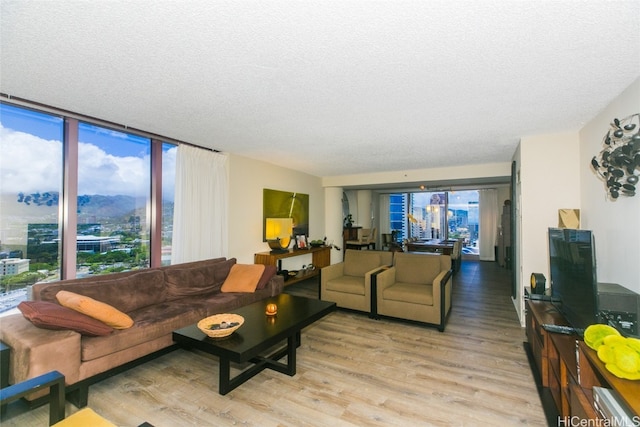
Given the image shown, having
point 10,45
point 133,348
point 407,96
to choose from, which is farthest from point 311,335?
Result: point 10,45

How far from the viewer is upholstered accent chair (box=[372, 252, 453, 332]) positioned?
142 inches

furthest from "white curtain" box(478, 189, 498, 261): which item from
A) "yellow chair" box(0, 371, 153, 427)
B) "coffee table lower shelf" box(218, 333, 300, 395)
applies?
"yellow chair" box(0, 371, 153, 427)

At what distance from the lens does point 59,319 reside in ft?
7.14

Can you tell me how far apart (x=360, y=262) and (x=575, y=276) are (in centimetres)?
300

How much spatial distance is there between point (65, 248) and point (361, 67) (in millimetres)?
3501

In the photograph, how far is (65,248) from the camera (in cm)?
308

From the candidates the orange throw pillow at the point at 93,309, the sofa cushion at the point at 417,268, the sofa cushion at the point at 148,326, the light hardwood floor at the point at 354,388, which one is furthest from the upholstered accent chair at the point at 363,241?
the orange throw pillow at the point at 93,309

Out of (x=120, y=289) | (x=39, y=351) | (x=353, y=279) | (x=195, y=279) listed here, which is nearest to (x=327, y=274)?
(x=353, y=279)

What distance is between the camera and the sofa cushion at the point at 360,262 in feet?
15.5

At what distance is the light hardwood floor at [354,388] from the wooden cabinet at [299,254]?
1912mm

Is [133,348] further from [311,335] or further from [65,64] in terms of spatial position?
[65,64]

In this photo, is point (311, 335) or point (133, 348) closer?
point (133, 348)

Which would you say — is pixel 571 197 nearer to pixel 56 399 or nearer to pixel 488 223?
pixel 56 399

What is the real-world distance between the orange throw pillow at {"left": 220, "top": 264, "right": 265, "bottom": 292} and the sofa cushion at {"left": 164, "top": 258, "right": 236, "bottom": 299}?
110mm
